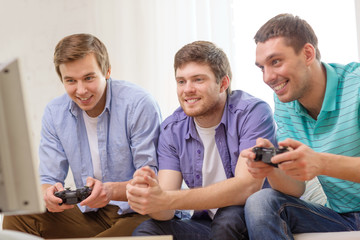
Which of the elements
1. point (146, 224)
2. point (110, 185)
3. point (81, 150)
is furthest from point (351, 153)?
point (81, 150)

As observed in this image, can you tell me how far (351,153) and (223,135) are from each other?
470mm

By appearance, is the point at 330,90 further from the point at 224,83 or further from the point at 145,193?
the point at 145,193

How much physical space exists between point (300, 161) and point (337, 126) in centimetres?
31

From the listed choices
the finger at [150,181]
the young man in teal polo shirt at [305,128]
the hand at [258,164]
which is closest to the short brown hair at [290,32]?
the young man in teal polo shirt at [305,128]

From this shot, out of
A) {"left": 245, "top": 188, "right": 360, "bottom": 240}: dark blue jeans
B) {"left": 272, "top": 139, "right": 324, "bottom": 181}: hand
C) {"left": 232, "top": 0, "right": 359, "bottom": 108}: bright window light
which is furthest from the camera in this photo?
{"left": 232, "top": 0, "right": 359, "bottom": 108}: bright window light

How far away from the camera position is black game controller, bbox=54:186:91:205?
1.66 metres

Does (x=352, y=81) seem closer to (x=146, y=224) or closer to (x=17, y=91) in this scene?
(x=146, y=224)

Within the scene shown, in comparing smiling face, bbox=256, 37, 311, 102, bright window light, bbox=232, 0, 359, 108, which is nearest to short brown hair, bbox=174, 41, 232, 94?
smiling face, bbox=256, 37, 311, 102

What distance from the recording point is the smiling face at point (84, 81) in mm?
1945

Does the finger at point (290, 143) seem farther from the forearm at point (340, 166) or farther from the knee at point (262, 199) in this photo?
the knee at point (262, 199)

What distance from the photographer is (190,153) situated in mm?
1847

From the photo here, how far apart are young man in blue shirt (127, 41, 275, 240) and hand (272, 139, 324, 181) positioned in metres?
0.31

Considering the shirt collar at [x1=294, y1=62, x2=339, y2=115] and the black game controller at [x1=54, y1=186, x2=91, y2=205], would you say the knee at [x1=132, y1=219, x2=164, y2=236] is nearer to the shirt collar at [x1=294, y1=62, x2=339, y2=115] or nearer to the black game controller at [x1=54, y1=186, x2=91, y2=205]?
the black game controller at [x1=54, y1=186, x2=91, y2=205]

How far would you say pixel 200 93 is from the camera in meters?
A: 1.82
